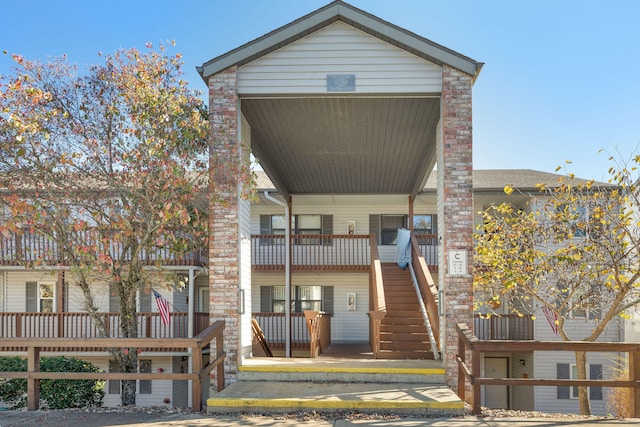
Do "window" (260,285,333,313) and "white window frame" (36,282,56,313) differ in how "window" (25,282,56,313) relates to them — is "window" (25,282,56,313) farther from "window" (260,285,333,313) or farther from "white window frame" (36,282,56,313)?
"window" (260,285,333,313)

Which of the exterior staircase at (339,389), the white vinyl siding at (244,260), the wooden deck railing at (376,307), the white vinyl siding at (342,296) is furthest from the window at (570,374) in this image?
the white vinyl siding at (244,260)

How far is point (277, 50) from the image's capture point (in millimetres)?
9414

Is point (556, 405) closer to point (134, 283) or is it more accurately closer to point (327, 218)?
point (327, 218)

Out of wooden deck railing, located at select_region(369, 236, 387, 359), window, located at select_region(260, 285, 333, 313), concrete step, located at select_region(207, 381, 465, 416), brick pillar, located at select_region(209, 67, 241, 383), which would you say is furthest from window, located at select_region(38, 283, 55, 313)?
concrete step, located at select_region(207, 381, 465, 416)

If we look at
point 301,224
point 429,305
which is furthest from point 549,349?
point 301,224

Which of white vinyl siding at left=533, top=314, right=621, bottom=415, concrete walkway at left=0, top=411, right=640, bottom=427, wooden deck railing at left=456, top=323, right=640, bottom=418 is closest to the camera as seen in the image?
concrete walkway at left=0, top=411, right=640, bottom=427

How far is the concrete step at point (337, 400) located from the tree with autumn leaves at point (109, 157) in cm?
261

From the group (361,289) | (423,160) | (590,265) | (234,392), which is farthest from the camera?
(361,289)

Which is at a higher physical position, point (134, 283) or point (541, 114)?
point (541, 114)

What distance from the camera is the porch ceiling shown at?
1033cm

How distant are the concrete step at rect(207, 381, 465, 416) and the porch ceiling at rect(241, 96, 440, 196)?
15.1ft

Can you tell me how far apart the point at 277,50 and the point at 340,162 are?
5324mm

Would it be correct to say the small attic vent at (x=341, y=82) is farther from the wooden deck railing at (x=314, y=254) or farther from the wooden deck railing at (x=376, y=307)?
the wooden deck railing at (x=314, y=254)

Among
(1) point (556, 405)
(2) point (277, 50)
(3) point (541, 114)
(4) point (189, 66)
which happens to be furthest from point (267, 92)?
(1) point (556, 405)
